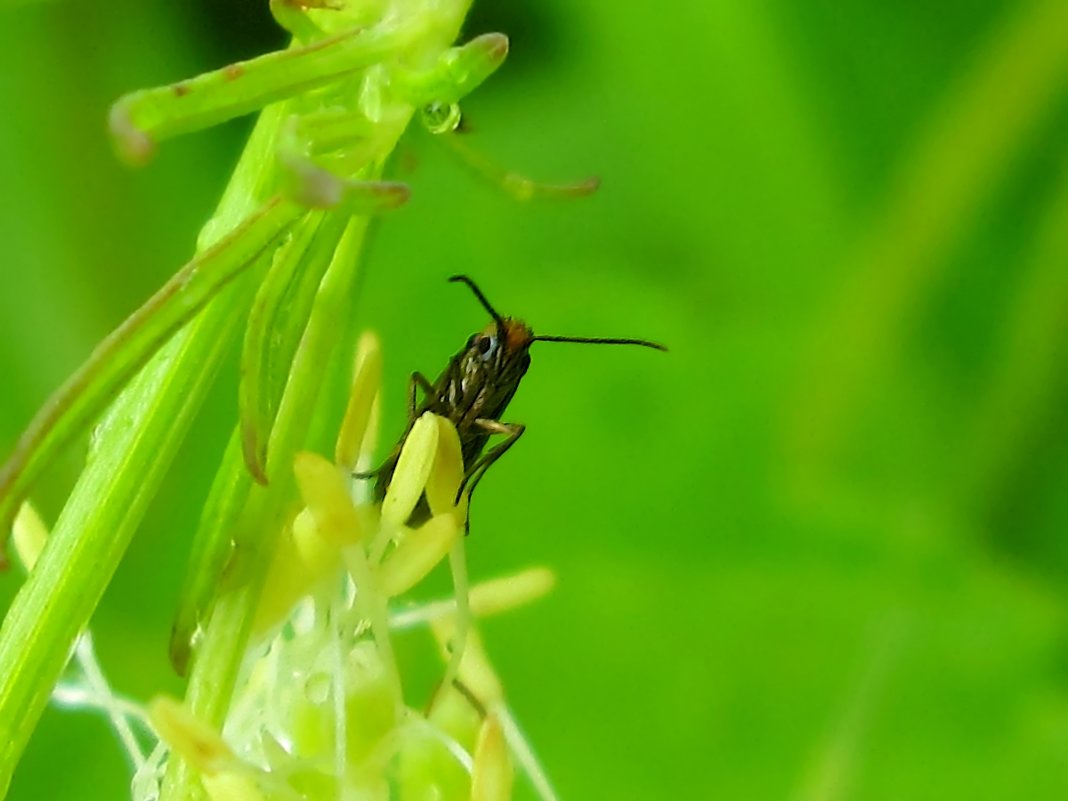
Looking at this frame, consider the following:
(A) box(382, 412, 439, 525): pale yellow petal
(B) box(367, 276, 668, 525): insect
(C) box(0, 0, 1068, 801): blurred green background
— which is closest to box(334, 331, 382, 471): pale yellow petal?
(A) box(382, 412, 439, 525): pale yellow petal

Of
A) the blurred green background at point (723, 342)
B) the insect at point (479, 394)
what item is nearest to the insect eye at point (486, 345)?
the insect at point (479, 394)

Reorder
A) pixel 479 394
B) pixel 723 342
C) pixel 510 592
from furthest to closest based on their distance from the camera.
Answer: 1. pixel 723 342
2. pixel 479 394
3. pixel 510 592

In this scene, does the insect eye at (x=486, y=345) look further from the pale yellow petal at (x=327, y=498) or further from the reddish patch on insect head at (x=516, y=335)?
the pale yellow petal at (x=327, y=498)

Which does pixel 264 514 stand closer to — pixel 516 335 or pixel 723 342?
pixel 516 335

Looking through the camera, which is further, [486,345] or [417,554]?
[486,345]

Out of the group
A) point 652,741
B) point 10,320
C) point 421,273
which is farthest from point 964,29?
point 10,320

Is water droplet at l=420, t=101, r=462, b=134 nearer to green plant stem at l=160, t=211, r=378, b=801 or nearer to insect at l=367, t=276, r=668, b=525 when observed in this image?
green plant stem at l=160, t=211, r=378, b=801

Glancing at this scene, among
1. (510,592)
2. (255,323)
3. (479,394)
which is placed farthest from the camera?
(479,394)

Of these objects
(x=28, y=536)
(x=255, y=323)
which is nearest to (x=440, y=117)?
(x=255, y=323)
